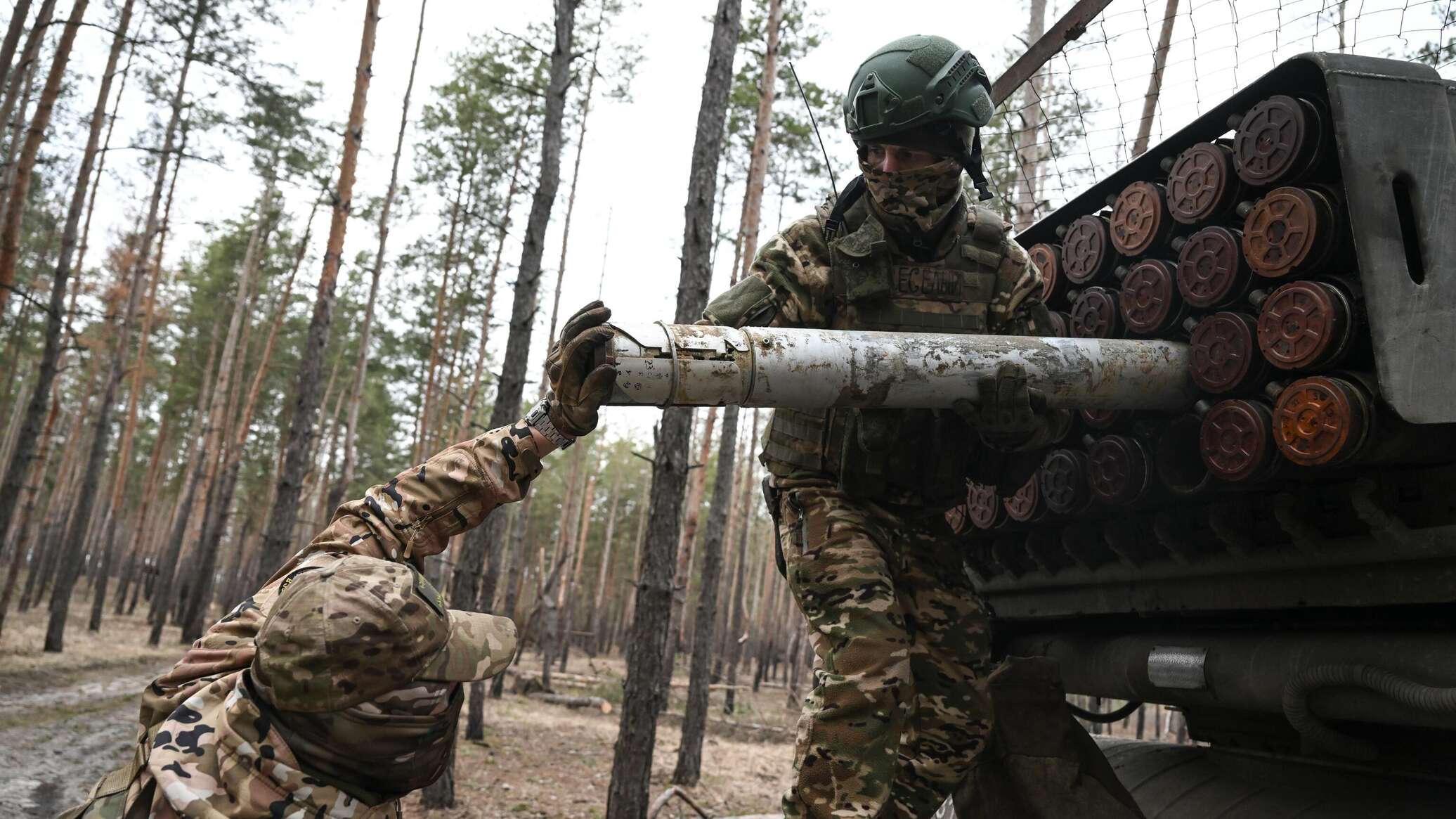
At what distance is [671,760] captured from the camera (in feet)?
42.4

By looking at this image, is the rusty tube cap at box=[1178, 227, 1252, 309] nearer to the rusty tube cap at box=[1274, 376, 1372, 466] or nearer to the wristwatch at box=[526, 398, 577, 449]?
the rusty tube cap at box=[1274, 376, 1372, 466]

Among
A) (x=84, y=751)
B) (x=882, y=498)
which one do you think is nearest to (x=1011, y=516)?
(x=882, y=498)

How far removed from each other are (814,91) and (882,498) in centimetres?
1512

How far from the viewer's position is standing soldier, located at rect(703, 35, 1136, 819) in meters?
2.87

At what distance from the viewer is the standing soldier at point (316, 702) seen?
1783 mm

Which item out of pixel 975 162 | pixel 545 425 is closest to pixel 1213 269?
pixel 975 162

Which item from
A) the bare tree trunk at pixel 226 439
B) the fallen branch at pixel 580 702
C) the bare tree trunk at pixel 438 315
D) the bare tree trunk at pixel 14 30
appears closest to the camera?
the bare tree trunk at pixel 14 30

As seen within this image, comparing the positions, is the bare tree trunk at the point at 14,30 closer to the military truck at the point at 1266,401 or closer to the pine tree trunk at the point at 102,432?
the pine tree trunk at the point at 102,432

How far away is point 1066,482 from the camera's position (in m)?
3.17

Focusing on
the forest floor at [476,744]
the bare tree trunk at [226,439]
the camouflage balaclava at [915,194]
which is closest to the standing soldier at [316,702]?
the camouflage balaclava at [915,194]

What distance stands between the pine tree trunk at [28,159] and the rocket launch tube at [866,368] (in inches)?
478

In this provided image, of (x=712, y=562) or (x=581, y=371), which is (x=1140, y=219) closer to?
(x=581, y=371)

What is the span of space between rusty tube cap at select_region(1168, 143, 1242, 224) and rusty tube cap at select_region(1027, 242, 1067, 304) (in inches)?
23.9

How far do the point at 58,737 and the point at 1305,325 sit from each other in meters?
11.5
